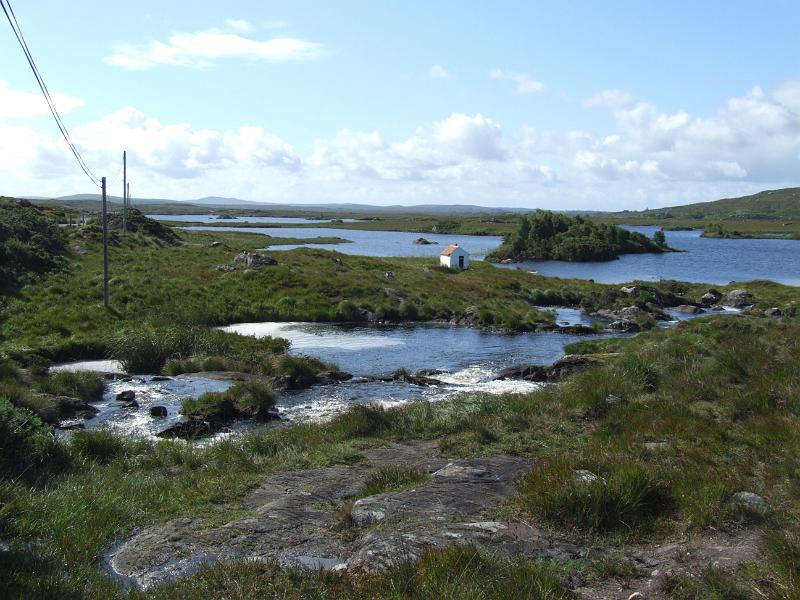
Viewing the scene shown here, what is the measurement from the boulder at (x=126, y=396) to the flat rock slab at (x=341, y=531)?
38.3ft

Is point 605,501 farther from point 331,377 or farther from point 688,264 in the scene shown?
point 688,264

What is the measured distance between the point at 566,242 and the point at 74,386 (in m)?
93.4

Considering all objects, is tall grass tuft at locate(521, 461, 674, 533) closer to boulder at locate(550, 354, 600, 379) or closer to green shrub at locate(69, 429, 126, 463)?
green shrub at locate(69, 429, 126, 463)

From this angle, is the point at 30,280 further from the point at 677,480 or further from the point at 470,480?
the point at 677,480

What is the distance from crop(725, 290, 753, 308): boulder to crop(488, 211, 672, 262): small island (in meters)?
47.3

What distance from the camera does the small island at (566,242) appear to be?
104 metres

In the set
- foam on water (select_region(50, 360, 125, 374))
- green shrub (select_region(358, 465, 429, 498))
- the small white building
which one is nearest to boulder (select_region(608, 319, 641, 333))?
foam on water (select_region(50, 360, 125, 374))

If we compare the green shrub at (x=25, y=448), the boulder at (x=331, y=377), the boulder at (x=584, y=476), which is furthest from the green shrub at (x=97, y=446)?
the boulder at (x=331, y=377)

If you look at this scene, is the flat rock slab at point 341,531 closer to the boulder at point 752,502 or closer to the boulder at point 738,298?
the boulder at point 752,502

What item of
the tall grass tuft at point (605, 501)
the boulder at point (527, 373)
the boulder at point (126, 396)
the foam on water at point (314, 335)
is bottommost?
the foam on water at point (314, 335)

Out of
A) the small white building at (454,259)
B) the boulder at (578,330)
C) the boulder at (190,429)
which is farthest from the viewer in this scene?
the small white building at (454,259)

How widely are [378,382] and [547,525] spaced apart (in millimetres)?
17167

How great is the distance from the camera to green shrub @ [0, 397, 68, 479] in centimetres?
1201

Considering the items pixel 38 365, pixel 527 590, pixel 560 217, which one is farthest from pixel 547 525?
pixel 560 217
